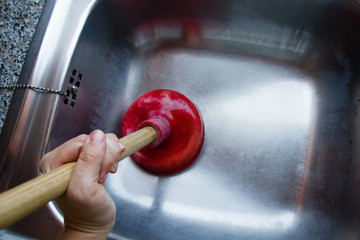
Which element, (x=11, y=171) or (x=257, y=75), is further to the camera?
(x=257, y=75)

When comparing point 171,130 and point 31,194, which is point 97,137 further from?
point 171,130

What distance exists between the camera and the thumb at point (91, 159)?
32 centimetres

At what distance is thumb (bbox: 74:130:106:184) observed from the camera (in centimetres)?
32

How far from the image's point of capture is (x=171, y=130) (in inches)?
27.1

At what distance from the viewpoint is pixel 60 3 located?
1.85 ft

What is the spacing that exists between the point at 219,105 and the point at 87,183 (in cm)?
48

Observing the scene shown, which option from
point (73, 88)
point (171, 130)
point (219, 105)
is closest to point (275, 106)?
point (219, 105)

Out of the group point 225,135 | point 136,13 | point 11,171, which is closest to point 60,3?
point 136,13

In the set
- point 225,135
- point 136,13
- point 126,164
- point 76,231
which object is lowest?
point 76,231

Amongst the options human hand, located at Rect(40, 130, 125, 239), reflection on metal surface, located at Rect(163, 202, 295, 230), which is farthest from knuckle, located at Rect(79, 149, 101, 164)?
reflection on metal surface, located at Rect(163, 202, 295, 230)

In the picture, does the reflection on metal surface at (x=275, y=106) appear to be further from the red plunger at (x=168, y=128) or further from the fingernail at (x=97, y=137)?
the fingernail at (x=97, y=137)

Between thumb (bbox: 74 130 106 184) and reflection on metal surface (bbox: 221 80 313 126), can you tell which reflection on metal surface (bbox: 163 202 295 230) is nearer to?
reflection on metal surface (bbox: 221 80 313 126)

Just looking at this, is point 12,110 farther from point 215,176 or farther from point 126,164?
point 215,176

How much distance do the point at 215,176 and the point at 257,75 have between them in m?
0.30
